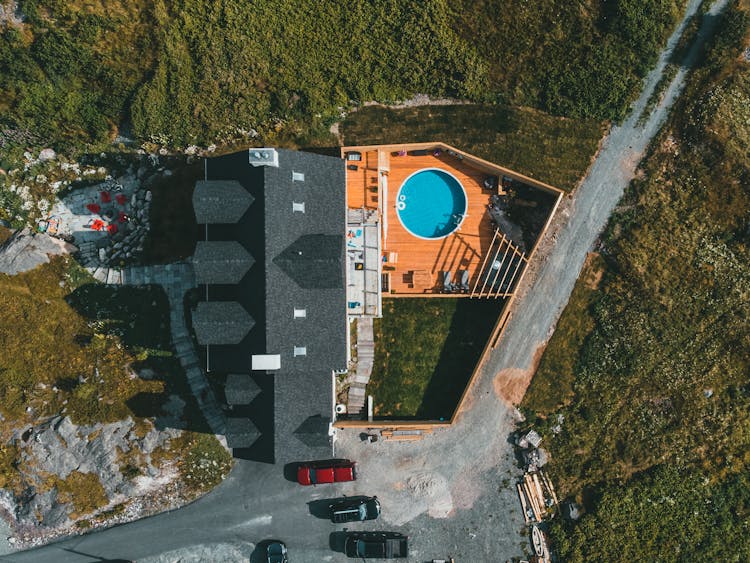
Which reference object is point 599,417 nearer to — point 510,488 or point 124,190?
point 510,488

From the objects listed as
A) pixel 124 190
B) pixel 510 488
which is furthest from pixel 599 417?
pixel 124 190

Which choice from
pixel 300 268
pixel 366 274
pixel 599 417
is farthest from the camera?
pixel 599 417

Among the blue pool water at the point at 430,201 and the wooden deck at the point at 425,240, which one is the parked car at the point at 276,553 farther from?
the blue pool water at the point at 430,201

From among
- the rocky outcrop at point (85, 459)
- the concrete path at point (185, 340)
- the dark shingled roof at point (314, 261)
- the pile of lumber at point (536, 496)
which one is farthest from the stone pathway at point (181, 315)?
the pile of lumber at point (536, 496)

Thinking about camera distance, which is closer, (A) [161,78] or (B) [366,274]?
(B) [366,274]

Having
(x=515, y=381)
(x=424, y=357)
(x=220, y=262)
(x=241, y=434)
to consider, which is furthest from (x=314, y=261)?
(x=515, y=381)

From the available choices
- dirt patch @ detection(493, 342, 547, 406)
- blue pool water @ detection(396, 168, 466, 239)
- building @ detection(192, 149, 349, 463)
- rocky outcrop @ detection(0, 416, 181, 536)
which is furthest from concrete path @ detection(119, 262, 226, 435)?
dirt patch @ detection(493, 342, 547, 406)

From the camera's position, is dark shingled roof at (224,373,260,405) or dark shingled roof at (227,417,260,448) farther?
dark shingled roof at (224,373,260,405)

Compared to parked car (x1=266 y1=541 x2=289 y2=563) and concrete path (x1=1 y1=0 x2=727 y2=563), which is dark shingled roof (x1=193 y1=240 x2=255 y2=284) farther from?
parked car (x1=266 y1=541 x2=289 y2=563)
